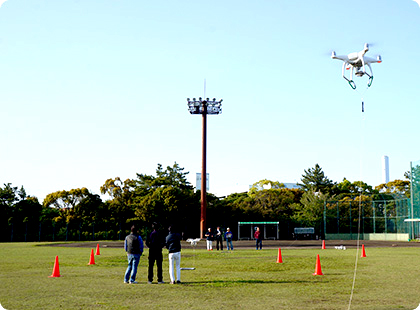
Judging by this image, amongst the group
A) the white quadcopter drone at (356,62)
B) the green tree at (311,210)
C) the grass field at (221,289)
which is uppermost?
the white quadcopter drone at (356,62)

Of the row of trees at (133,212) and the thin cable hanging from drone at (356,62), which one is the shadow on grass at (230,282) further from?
the row of trees at (133,212)

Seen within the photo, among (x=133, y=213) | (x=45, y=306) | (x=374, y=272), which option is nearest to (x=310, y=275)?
(x=374, y=272)

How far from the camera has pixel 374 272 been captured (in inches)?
749

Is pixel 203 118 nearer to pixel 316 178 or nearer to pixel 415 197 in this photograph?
pixel 415 197

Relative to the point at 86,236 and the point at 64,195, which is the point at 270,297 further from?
the point at 64,195

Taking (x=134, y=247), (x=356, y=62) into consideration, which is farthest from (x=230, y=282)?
(x=356, y=62)

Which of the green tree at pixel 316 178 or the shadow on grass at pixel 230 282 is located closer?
the shadow on grass at pixel 230 282

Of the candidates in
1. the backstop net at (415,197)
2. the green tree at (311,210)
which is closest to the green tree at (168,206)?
the green tree at (311,210)

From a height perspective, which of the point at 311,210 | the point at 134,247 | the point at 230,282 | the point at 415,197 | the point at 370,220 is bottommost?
the point at 230,282

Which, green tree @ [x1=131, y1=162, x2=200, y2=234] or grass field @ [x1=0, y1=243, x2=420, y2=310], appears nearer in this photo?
grass field @ [x1=0, y1=243, x2=420, y2=310]

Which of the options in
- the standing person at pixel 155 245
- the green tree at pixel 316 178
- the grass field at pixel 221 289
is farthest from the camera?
the green tree at pixel 316 178

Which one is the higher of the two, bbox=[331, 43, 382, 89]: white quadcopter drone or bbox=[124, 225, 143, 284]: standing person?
bbox=[331, 43, 382, 89]: white quadcopter drone

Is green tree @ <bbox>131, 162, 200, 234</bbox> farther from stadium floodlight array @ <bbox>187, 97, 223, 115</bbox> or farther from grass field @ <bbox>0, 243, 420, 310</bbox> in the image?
grass field @ <bbox>0, 243, 420, 310</bbox>

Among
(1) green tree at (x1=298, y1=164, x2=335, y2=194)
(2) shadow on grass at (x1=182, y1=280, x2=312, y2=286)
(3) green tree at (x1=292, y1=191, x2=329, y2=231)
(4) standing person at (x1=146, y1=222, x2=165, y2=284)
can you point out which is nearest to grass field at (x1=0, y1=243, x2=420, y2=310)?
(2) shadow on grass at (x1=182, y1=280, x2=312, y2=286)
